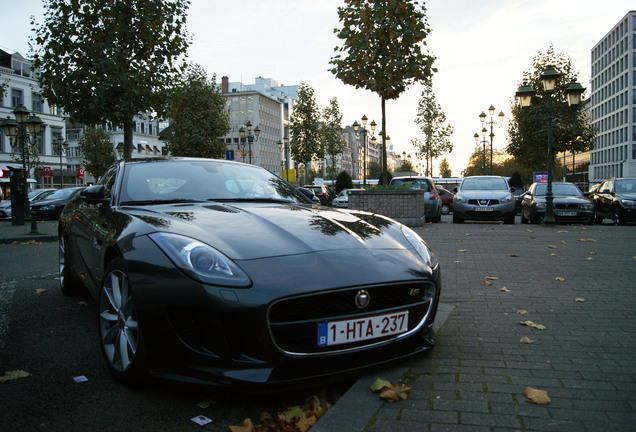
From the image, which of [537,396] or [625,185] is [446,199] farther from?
[537,396]

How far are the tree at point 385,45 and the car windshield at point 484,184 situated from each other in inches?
142

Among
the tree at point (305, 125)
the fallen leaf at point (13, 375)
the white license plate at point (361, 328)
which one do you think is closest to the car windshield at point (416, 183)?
the white license plate at point (361, 328)

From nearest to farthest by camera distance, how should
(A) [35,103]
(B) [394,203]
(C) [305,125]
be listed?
(B) [394,203] → (C) [305,125] → (A) [35,103]

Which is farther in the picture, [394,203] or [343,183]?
[343,183]

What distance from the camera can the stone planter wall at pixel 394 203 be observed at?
15031mm

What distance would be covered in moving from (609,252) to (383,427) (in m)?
7.48

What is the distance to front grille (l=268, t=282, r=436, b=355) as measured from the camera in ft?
8.23

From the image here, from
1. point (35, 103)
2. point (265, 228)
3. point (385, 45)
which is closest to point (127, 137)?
point (385, 45)

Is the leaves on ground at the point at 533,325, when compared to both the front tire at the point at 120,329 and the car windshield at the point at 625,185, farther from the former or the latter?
the car windshield at the point at 625,185

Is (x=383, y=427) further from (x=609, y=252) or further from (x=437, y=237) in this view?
(x=437, y=237)

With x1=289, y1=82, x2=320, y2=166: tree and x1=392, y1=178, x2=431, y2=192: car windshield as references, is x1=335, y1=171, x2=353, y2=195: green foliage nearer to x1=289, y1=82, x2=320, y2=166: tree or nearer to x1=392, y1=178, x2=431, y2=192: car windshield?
x1=289, y1=82, x2=320, y2=166: tree

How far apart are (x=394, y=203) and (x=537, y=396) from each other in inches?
497

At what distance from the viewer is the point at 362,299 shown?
8.84ft

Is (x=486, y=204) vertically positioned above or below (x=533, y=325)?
above
